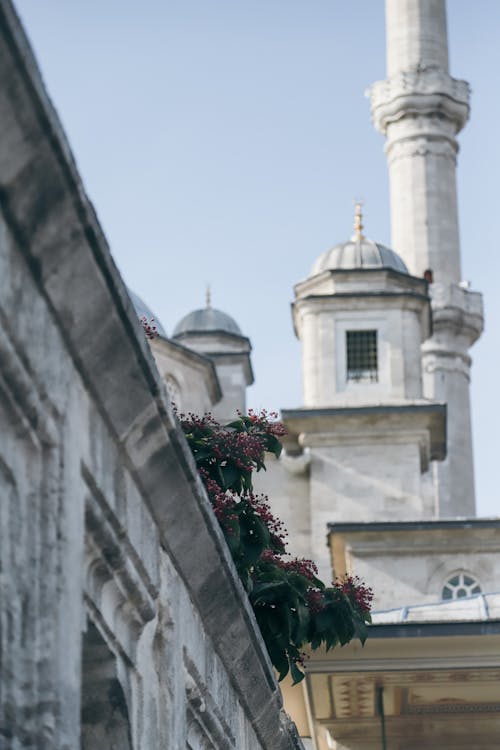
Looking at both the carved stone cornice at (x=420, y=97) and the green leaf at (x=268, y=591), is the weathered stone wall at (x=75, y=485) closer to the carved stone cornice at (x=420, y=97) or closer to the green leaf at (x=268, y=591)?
the green leaf at (x=268, y=591)

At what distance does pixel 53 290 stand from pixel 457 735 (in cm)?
2018

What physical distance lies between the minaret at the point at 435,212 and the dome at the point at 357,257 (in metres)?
15.2

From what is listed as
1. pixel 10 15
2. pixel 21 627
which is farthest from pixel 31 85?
pixel 21 627

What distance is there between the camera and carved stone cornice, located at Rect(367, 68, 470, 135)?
2820 inches

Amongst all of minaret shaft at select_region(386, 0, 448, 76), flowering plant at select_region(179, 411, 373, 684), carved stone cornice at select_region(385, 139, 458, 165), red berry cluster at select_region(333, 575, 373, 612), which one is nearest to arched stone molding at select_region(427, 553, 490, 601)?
flowering plant at select_region(179, 411, 373, 684)

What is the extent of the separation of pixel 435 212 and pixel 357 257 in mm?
17175

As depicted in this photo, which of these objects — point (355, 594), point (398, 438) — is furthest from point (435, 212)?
point (355, 594)

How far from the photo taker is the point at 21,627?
7992 millimetres

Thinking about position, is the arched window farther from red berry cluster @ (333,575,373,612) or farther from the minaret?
the minaret

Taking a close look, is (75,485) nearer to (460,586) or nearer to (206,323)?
(460,586)

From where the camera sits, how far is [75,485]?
8.70 m

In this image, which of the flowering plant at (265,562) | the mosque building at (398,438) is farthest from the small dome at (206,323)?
the flowering plant at (265,562)

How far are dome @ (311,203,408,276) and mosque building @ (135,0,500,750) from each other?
0.20 feet

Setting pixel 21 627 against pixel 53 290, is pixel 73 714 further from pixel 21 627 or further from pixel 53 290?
pixel 53 290
